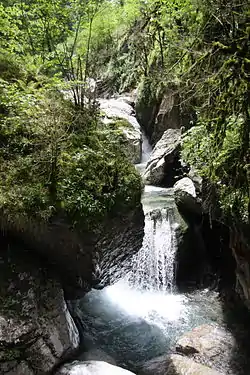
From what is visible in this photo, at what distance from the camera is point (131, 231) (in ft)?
17.3

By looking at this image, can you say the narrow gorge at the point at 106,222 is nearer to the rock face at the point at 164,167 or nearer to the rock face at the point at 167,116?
the rock face at the point at 164,167

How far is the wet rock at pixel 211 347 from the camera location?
5.13 m

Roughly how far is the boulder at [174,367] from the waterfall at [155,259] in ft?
8.57

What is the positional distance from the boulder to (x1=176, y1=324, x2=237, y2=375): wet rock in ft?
0.77

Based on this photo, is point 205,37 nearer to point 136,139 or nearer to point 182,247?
point 182,247

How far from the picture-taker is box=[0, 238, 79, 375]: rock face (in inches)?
Answer: 153

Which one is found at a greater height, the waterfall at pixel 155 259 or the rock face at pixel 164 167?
the rock face at pixel 164 167

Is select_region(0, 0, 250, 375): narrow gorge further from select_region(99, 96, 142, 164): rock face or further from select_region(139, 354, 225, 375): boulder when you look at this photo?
select_region(99, 96, 142, 164): rock face

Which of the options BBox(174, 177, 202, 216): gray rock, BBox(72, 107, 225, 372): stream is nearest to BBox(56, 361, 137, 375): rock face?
BBox(72, 107, 225, 372): stream

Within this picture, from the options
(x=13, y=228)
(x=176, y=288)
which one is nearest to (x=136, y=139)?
(x=176, y=288)

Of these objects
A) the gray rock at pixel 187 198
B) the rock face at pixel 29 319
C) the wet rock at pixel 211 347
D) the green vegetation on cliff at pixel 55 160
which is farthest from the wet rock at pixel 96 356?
the gray rock at pixel 187 198

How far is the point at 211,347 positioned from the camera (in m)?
5.42

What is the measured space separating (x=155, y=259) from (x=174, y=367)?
3192 millimetres

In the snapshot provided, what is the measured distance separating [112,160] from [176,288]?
422cm
